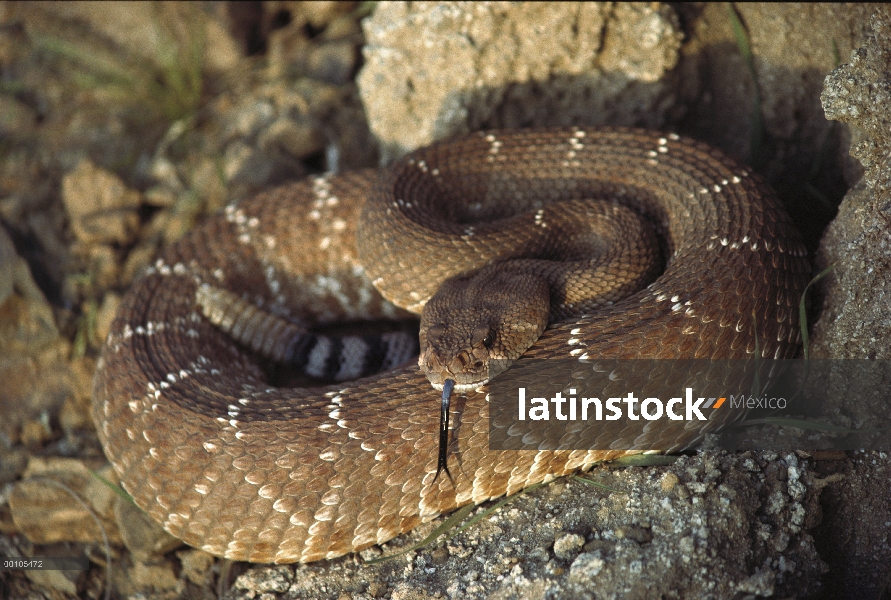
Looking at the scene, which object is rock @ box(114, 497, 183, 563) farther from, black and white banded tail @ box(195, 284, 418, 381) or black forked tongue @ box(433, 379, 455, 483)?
black forked tongue @ box(433, 379, 455, 483)

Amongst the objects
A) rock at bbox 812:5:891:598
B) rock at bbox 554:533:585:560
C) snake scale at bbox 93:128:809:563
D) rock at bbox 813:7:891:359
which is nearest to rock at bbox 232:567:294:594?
snake scale at bbox 93:128:809:563

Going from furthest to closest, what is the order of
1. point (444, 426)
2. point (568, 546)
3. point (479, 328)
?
1. point (479, 328)
2. point (444, 426)
3. point (568, 546)

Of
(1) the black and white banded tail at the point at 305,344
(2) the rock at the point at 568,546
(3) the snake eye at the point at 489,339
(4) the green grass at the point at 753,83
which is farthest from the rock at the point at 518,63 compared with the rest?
(2) the rock at the point at 568,546

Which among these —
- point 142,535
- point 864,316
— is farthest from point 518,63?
point 142,535

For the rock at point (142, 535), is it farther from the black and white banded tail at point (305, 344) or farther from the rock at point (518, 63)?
the rock at point (518, 63)

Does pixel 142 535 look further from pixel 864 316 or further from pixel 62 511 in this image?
pixel 864 316

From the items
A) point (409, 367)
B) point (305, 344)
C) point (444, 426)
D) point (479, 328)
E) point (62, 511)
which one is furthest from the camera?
point (305, 344)
